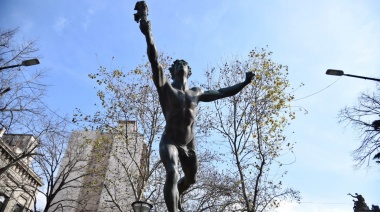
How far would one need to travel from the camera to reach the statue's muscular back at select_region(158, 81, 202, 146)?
15.0ft

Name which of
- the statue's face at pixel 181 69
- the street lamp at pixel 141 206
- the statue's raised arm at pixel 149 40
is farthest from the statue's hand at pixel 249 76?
the street lamp at pixel 141 206

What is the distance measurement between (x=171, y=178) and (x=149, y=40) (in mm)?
1829

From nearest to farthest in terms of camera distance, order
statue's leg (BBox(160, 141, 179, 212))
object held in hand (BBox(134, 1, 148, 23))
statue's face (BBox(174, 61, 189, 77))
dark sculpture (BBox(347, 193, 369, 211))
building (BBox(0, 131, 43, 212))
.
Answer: statue's leg (BBox(160, 141, 179, 212)) → object held in hand (BBox(134, 1, 148, 23)) → statue's face (BBox(174, 61, 189, 77)) → building (BBox(0, 131, 43, 212)) → dark sculpture (BBox(347, 193, 369, 211))

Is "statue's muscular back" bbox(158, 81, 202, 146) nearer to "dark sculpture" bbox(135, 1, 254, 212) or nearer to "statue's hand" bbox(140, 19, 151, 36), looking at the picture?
"dark sculpture" bbox(135, 1, 254, 212)

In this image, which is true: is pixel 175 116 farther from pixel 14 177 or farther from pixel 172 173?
pixel 14 177

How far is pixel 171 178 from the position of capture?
402cm

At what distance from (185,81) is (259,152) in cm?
1188

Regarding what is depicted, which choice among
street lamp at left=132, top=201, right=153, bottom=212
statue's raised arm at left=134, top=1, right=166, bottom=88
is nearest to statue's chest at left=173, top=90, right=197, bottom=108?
statue's raised arm at left=134, top=1, right=166, bottom=88

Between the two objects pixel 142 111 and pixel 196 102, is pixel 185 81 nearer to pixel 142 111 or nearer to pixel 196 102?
pixel 196 102

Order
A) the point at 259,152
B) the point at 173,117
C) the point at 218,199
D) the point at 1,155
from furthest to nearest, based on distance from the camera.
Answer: the point at 1,155, the point at 218,199, the point at 259,152, the point at 173,117

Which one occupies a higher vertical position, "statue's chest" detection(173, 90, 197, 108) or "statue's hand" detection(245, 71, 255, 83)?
"statue's hand" detection(245, 71, 255, 83)

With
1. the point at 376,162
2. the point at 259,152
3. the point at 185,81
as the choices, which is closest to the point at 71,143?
the point at 259,152

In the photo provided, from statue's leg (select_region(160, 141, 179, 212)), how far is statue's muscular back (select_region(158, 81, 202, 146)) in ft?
0.92

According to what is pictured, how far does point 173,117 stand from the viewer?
4586 mm
